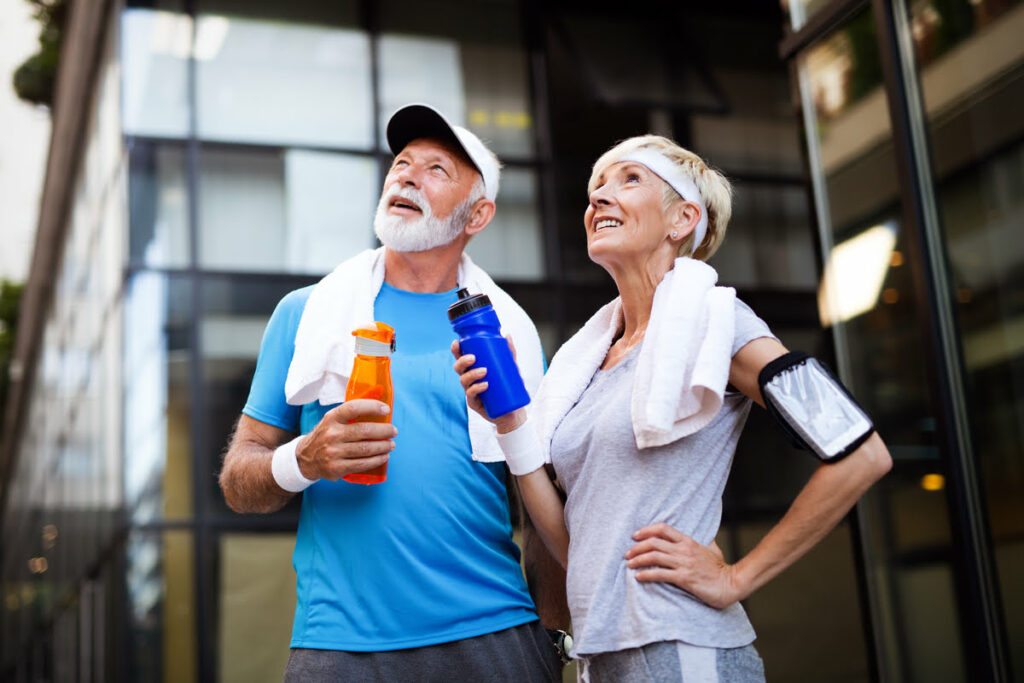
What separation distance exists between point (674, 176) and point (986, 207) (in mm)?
1826

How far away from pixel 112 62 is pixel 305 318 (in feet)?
32.2

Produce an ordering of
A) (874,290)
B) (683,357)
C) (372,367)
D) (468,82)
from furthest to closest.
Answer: (468,82) → (874,290) → (372,367) → (683,357)

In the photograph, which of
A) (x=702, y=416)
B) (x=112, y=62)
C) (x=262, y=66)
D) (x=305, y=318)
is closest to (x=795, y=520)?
(x=702, y=416)

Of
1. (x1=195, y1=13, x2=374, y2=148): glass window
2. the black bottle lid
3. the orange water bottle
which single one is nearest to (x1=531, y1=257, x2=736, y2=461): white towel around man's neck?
the black bottle lid

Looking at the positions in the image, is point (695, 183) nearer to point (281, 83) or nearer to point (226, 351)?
point (226, 351)

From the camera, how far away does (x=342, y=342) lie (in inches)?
109

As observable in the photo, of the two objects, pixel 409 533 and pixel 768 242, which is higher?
pixel 768 242

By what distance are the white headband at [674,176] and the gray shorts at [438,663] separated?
108 cm

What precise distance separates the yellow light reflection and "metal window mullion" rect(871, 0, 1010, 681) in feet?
2.30

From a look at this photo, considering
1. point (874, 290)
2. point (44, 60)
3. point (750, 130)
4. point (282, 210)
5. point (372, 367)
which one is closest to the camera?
point (372, 367)

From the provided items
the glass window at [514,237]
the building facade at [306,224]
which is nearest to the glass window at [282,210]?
the building facade at [306,224]

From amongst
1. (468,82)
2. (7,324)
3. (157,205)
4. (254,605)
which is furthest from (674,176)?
(7,324)

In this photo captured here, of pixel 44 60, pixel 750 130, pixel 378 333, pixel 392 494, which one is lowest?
pixel 392 494

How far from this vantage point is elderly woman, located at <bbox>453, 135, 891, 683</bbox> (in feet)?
6.95
